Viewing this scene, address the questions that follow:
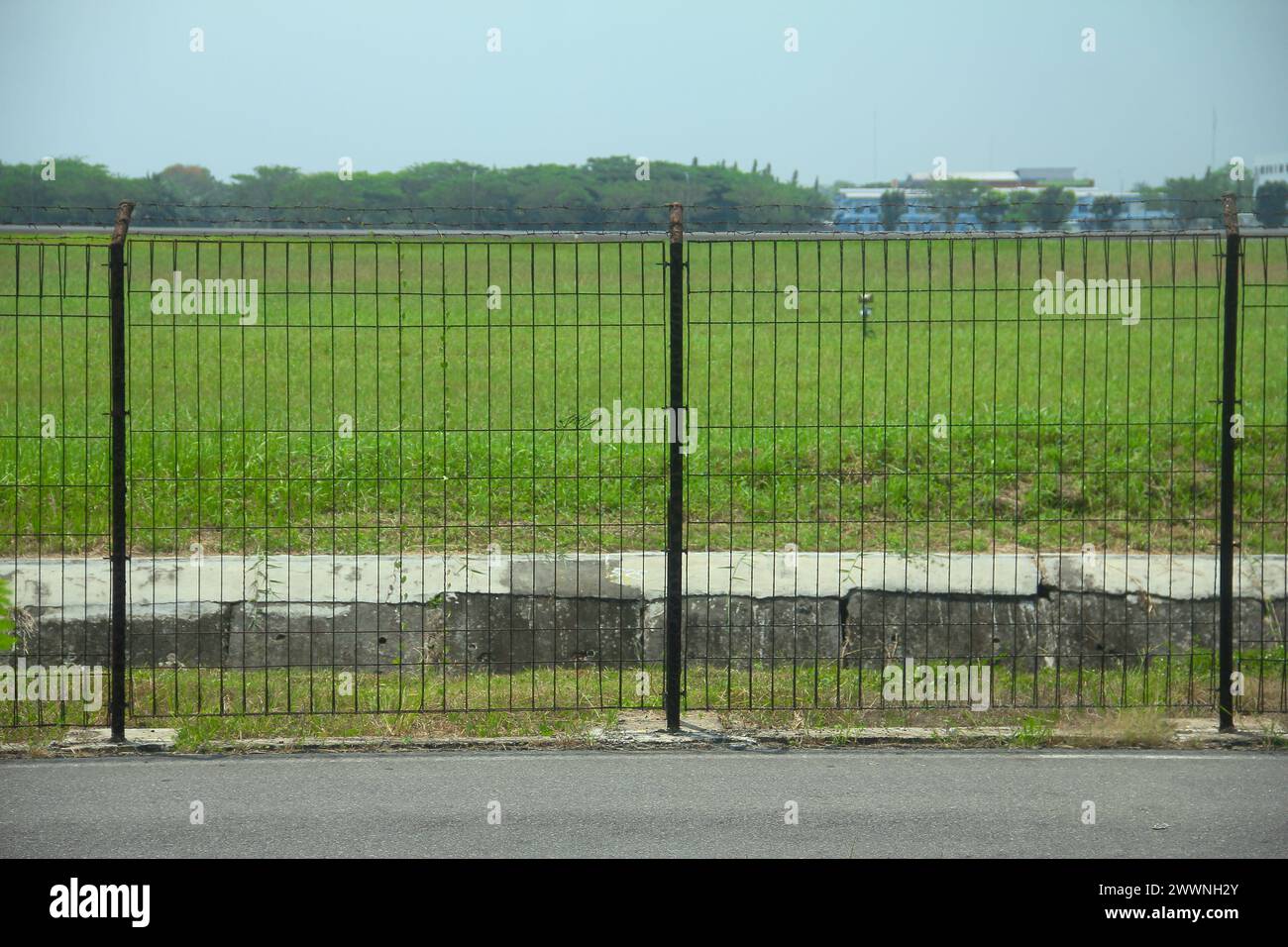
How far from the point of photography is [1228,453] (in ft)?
24.5

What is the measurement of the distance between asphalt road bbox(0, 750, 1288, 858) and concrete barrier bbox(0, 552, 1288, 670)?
1.94 metres


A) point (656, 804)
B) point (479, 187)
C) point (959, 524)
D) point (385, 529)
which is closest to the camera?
point (656, 804)

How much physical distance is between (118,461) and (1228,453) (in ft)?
19.5

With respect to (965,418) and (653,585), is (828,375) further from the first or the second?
(653,585)

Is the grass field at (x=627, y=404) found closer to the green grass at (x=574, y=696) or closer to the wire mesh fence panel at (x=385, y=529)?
the wire mesh fence panel at (x=385, y=529)

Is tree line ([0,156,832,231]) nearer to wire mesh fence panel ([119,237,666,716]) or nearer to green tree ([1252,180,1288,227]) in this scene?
wire mesh fence panel ([119,237,666,716])

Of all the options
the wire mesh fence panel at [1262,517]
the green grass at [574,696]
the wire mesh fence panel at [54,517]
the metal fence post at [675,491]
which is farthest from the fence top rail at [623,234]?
the green grass at [574,696]

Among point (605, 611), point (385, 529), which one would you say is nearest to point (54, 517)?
point (385, 529)

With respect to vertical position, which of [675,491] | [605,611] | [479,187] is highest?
[479,187]

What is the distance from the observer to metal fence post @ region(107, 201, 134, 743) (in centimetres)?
695

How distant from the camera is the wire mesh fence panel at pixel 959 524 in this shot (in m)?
8.11

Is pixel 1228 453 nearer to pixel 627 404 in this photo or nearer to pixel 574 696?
pixel 574 696

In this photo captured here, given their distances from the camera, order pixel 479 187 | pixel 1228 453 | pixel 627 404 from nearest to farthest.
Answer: pixel 1228 453
pixel 627 404
pixel 479 187

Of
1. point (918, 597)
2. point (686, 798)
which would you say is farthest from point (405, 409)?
point (686, 798)
